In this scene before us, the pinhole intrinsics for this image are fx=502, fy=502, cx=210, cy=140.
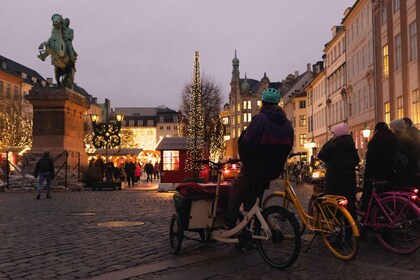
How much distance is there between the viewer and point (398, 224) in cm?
642

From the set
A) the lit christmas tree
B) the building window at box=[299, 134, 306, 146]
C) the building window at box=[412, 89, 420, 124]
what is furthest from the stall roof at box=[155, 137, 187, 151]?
the building window at box=[299, 134, 306, 146]

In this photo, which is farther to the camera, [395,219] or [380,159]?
[380,159]

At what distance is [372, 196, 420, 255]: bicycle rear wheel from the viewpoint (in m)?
6.39

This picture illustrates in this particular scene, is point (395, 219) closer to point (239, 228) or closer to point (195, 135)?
point (239, 228)

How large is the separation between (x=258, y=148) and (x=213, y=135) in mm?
50426

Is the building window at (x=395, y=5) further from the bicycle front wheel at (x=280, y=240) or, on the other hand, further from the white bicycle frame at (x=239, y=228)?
the bicycle front wheel at (x=280, y=240)

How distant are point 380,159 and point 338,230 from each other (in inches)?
69.1

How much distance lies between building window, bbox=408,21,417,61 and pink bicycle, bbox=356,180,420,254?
938 inches

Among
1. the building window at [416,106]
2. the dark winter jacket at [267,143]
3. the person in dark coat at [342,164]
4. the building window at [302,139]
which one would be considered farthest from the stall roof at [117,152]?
the dark winter jacket at [267,143]

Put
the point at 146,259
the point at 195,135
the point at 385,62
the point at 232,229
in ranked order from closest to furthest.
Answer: the point at 232,229 → the point at 146,259 → the point at 195,135 → the point at 385,62

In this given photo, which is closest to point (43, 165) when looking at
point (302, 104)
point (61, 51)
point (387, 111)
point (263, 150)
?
point (61, 51)

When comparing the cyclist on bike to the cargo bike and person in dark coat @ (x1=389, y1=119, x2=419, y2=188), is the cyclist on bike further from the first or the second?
person in dark coat @ (x1=389, y1=119, x2=419, y2=188)

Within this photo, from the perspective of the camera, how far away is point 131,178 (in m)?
30.0

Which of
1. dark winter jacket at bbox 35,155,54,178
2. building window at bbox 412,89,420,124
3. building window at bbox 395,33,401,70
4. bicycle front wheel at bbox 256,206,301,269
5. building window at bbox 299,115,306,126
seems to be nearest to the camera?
bicycle front wheel at bbox 256,206,301,269
